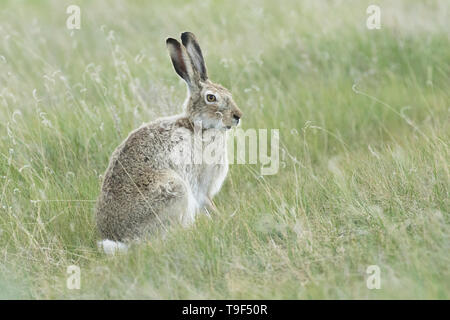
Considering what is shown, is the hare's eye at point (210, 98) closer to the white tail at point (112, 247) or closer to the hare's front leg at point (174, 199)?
the hare's front leg at point (174, 199)

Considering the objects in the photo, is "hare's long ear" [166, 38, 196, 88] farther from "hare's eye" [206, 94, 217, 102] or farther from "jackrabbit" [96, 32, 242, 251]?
"hare's eye" [206, 94, 217, 102]

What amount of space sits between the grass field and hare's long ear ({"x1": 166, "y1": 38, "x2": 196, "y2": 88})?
110 cm

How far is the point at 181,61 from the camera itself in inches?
257

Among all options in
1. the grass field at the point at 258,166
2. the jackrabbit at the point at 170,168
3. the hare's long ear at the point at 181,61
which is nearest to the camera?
the grass field at the point at 258,166

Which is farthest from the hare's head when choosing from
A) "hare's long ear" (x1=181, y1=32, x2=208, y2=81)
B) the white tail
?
the white tail

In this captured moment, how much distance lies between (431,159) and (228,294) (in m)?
2.21

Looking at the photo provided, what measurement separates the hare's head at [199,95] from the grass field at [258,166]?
2.42 ft

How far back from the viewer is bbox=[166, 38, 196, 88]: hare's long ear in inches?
253

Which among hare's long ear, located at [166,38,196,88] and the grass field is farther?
hare's long ear, located at [166,38,196,88]

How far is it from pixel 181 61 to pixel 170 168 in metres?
1.05

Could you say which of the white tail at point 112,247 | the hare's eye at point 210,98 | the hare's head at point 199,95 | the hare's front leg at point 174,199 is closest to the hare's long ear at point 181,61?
the hare's head at point 199,95

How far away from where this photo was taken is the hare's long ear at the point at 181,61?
21.1 ft

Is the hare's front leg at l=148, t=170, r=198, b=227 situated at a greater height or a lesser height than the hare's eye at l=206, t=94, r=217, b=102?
lesser

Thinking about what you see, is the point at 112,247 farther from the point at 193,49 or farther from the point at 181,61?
the point at 193,49
